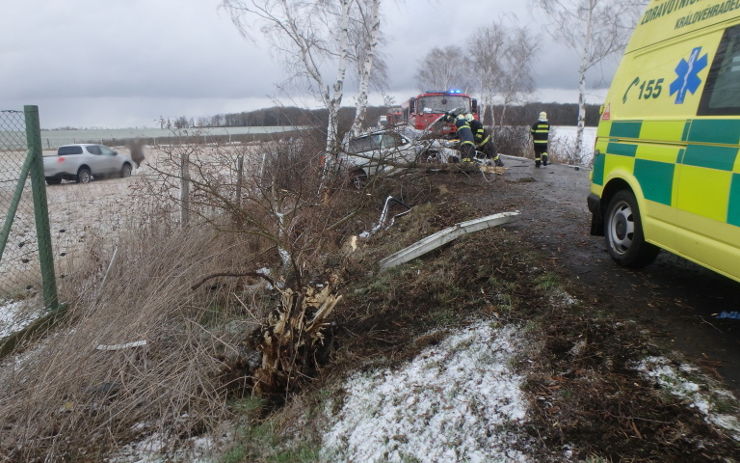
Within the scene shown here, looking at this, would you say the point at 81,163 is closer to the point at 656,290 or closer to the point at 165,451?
the point at 165,451

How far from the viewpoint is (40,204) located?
434 centimetres

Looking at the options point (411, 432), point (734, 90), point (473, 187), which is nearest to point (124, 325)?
point (411, 432)

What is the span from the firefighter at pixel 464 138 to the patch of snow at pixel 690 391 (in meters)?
6.68

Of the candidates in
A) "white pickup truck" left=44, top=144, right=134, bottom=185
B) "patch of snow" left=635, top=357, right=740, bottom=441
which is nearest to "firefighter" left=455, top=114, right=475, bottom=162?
"patch of snow" left=635, top=357, right=740, bottom=441

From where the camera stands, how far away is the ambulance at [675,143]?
9.16ft

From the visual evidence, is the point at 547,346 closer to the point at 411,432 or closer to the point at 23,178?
the point at 411,432

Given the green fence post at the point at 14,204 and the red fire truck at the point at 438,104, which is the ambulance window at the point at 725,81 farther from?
the red fire truck at the point at 438,104

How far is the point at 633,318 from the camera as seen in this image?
10.7 feet

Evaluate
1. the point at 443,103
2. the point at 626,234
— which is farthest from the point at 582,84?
the point at 626,234

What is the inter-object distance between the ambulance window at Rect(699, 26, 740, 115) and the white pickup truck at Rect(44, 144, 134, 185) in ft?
51.4

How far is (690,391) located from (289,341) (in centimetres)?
252

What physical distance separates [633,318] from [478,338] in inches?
42.2

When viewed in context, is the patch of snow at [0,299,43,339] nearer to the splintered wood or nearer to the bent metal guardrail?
the bent metal guardrail

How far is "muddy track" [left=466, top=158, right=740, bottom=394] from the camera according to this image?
2.87 metres
